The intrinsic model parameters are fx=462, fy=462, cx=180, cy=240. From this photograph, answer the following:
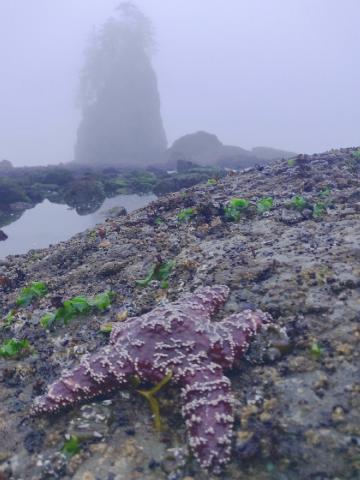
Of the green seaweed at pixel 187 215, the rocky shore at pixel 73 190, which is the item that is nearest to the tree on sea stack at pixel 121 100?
the rocky shore at pixel 73 190

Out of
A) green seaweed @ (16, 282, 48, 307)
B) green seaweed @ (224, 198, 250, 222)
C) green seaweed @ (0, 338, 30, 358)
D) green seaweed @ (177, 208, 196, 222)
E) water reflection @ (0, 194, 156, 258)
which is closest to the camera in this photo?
green seaweed @ (0, 338, 30, 358)

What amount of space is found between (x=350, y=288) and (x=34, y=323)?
13.9ft

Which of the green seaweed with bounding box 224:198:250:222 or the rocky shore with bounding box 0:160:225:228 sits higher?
the green seaweed with bounding box 224:198:250:222

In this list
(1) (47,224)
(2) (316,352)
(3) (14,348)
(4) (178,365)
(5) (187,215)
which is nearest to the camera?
(4) (178,365)

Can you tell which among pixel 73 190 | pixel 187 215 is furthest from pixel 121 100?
pixel 187 215

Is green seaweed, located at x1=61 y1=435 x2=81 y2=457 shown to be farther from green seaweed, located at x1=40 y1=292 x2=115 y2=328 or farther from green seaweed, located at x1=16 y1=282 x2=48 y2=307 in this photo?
green seaweed, located at x1=16 y1=282 x2=48 y2=307

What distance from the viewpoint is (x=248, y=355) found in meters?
4.68

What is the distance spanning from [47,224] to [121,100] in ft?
160

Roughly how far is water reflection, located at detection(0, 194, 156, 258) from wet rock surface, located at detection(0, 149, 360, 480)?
366cm

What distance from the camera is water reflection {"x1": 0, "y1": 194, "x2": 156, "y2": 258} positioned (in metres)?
13.4

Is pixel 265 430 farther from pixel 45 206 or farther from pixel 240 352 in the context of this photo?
pixel 45 206

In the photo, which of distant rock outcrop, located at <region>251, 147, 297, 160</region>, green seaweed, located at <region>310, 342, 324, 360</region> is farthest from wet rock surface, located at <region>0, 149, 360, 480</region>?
distant rock outcrop, located at <region>251, 147, 297, 160</region>

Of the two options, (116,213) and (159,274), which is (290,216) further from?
(116,213)

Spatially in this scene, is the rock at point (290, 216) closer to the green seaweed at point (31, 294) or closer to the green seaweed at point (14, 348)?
the green seaweed at point (31, 294)
